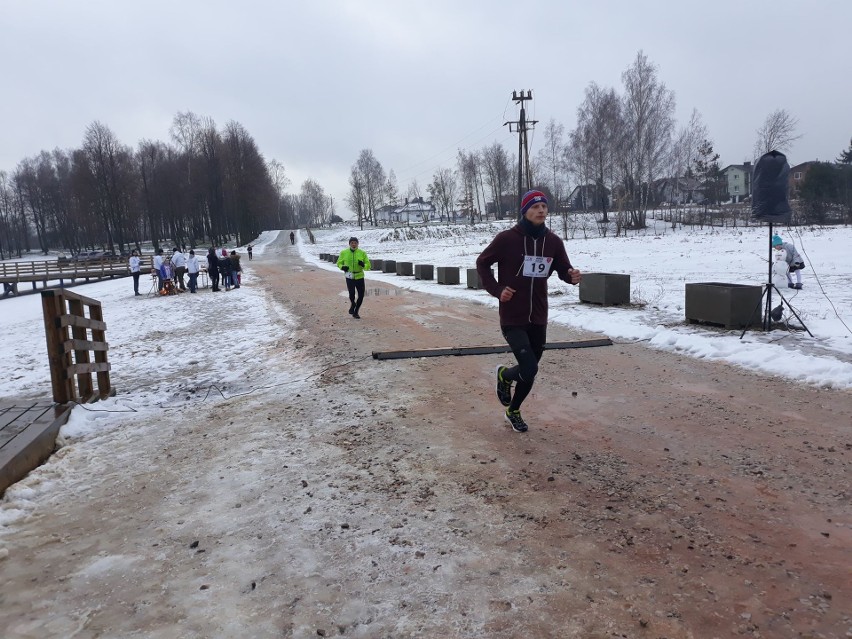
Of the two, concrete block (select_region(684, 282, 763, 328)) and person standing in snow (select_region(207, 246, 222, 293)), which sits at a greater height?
person standing in snow (select_region(207, 246, 222, 293))

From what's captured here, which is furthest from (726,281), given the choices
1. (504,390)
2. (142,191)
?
(142,191)

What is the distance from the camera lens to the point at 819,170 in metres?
50.1

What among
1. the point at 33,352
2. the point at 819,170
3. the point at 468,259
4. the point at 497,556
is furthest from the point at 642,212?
the point at 497,556

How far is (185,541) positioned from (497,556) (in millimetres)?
1839

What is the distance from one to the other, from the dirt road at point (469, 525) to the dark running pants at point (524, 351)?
0.44m

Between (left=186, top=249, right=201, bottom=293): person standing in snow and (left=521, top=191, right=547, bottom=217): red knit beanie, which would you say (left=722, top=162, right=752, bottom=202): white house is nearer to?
(left=186, top=249, right=201, bottom=293): person standing in snow

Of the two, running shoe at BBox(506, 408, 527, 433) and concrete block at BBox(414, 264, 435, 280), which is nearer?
running shoe at BBox(506, 408, 527, 433)

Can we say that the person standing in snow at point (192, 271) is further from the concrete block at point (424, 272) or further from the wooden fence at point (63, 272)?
the wooden fence at point (63, 272)

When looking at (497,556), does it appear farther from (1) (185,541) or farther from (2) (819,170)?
(2) (819,170)

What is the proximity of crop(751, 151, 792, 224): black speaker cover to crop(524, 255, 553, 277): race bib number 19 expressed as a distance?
480 centimetres

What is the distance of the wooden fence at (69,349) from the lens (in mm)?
5902

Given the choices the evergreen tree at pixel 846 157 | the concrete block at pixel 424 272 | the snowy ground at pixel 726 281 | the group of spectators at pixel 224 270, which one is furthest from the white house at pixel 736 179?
the group of spectators at pixel 224 270

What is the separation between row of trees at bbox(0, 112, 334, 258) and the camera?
196 feet

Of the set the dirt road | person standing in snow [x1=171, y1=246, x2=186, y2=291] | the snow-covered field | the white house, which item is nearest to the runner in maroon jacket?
the dirt road
